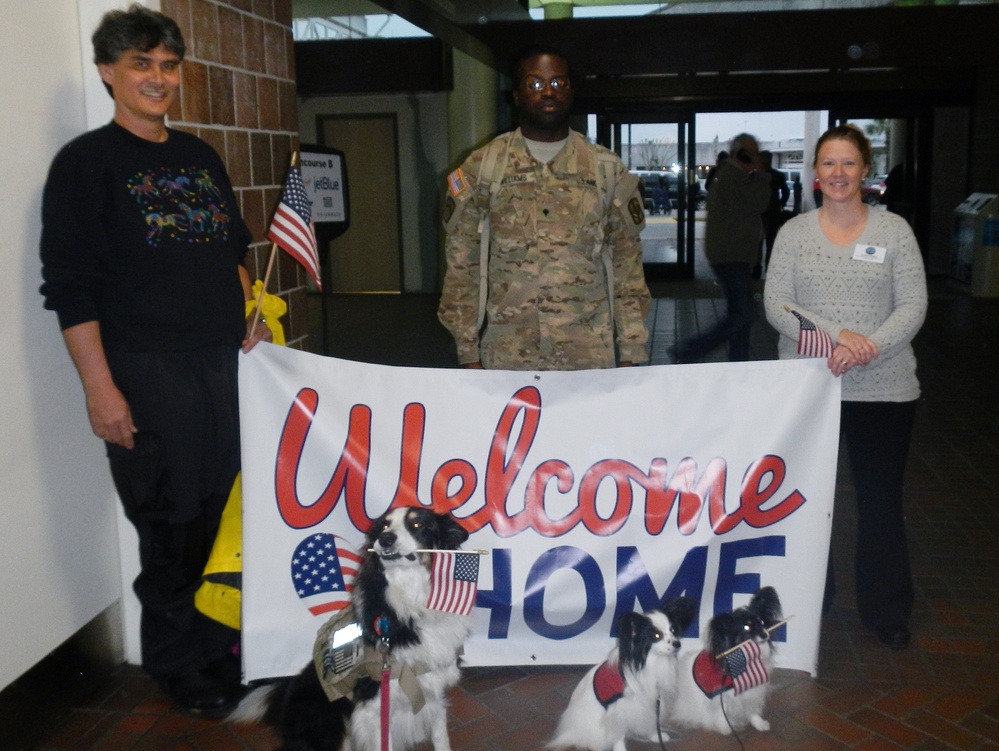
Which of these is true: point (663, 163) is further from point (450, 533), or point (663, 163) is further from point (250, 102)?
point (450, 533)

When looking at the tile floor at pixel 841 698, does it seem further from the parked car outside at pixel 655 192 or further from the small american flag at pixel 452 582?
the parked car outside at pixel 655 192

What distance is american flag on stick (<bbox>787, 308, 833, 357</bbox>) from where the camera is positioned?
354cm

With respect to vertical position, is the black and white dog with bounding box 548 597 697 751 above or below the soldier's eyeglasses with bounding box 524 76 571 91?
below

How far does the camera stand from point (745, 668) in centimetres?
316

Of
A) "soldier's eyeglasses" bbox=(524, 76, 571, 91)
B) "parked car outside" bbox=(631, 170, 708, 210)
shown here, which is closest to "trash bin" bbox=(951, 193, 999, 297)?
"parked car outside" bbox=(631, 170, 708, 210)

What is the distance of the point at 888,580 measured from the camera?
3.90 m

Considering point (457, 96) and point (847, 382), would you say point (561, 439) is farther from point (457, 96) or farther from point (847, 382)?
point (457, 96)

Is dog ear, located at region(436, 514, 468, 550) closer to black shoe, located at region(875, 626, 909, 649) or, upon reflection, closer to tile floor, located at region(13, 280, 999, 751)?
tile floor, located at region(13, 280, 999, 751)

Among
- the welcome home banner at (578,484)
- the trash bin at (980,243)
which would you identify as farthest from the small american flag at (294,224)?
the trash bin at (980,243)

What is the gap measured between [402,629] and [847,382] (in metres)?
1.94

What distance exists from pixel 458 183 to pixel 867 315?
1.60 meters

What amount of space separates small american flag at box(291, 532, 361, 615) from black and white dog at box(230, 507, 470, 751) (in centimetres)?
37

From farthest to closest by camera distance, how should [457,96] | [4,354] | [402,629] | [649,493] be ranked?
[457,96], [649,493], [4,354], [402,629]

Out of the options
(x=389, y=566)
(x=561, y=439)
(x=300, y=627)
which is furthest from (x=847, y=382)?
(x=300, y=627)
